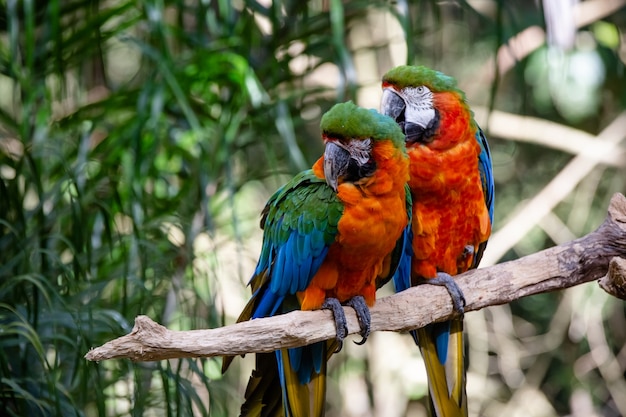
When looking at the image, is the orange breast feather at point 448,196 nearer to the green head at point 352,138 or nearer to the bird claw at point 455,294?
the bird claw at point 455,294

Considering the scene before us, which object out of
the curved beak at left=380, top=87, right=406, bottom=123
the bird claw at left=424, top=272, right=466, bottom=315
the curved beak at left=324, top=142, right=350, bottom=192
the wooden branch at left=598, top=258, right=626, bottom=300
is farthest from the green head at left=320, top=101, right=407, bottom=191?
the wooden branch at left=598, top=258, right=626, bottom=300

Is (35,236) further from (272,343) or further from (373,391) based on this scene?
(373,391)

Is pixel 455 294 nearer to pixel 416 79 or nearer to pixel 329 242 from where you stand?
pixel 329 242

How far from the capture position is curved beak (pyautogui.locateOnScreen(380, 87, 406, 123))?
1.51 metres

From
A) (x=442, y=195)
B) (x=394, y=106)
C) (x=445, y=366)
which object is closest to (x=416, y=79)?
(x=394, y=106)

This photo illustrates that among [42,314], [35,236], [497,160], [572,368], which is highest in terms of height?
[497,160]

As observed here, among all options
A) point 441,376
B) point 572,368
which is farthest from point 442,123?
point 572,368

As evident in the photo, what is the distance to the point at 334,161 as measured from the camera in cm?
132

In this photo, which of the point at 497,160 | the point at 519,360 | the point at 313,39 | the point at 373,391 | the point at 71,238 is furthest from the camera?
the point at 497,160

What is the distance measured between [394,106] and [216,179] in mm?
902

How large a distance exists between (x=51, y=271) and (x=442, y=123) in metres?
1.02

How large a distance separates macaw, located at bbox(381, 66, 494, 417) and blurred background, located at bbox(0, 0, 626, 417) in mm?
365

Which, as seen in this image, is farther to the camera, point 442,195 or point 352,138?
point 442,195

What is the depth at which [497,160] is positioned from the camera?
12.3 feet
